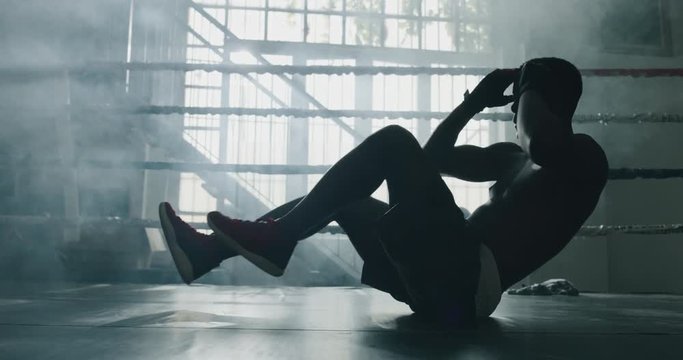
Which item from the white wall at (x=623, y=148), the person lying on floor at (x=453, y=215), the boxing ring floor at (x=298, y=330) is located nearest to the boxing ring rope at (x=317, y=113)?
the boxing ring floor at (x=298, y=330)

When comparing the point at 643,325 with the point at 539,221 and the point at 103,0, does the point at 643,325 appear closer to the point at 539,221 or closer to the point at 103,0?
the point at 539,221

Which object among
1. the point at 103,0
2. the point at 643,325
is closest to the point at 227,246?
the point at 643,325

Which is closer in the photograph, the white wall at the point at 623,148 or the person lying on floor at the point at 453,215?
the person lying on floor at the point at 453,215

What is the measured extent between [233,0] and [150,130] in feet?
5.82

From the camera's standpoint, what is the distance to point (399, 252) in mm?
965

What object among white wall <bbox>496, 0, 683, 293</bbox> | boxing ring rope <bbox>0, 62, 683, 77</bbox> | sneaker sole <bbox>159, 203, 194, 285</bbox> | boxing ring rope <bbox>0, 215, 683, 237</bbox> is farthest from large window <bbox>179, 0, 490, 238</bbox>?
sneaker sole <bbox>159, 203, 194, 285</bbox>

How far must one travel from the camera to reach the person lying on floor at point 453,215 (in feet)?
3.15

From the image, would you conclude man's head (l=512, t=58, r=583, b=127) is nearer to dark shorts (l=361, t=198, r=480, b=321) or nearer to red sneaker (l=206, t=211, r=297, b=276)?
dark shorts (l=361, t=198, r=480, b=321)

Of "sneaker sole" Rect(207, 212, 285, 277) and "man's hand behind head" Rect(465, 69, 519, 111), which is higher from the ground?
"man's hand behind head" Rect(465, 69, 519, 111)

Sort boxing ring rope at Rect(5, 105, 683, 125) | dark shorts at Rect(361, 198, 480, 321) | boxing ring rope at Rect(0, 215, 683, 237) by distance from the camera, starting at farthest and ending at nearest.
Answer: boxing ring rope at Rect(5, 105, 683, 125), boxing ring rope at Rect(0, 215, 683, 237), dark shorts at Rect(361, 198, 480, 321)

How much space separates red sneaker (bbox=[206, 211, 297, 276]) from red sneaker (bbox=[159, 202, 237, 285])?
0.06 m

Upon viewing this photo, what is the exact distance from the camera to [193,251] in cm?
110

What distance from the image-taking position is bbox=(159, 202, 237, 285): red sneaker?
110cm

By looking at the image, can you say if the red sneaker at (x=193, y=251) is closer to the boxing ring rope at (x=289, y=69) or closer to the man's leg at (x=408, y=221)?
the man's leg at (x=408, y=221)
